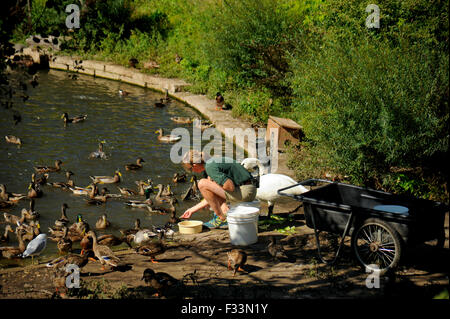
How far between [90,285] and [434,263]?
5460 millimetres

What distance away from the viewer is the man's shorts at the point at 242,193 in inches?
410

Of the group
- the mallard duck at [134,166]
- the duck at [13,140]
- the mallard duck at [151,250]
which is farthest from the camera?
the duck at [13,140]

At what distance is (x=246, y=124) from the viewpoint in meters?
20.2

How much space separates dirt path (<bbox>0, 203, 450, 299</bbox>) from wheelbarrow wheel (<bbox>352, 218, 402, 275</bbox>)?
223 mm

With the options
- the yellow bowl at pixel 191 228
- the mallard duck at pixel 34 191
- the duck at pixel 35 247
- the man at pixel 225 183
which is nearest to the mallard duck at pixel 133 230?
the yellow bowl at pixel 191 228

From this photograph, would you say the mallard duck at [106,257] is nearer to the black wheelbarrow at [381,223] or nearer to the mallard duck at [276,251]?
the mallard duck at [276,251]

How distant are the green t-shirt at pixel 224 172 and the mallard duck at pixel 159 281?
2.99 m

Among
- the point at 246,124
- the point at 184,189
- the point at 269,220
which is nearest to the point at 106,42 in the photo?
the point at 246,124

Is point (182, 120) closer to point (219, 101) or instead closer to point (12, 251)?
point (219, 101)

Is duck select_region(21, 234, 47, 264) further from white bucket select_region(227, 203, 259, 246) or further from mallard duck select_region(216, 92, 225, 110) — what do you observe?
mallard duck select_region(216, 92, 225, 110)

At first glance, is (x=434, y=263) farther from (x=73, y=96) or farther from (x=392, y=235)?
(x=73, y=96)

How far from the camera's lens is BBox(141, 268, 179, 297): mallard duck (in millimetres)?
7465

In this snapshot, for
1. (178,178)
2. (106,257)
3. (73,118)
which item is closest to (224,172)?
(106,257)
